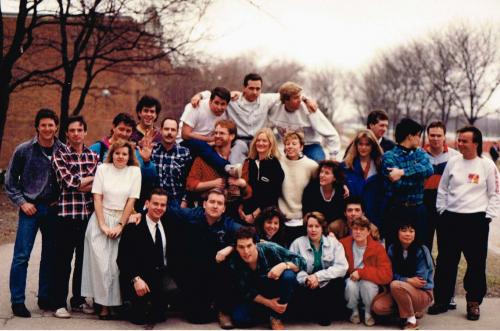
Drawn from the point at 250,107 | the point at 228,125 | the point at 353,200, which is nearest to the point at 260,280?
the point at 353,200

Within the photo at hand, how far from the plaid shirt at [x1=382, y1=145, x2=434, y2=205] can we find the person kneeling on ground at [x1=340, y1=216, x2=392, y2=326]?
597 mm

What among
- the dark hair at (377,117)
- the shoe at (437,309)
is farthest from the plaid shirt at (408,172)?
the shoe at (437,309)

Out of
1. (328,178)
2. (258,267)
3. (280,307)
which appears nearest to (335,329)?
(280,307)

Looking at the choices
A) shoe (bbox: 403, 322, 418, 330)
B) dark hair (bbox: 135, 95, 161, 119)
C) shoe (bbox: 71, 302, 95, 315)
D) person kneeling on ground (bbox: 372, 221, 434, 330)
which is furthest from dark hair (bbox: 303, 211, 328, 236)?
shoe (bbox: 71, 302, 95, 315)

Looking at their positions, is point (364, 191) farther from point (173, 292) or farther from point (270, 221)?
point (173, 292)

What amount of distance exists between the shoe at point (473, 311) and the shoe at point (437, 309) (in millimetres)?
270

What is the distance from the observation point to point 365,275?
584 cm

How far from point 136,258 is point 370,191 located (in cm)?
270

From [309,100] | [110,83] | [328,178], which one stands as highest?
[110,83]

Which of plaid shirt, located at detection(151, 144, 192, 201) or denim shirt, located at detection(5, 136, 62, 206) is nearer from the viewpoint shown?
denim shirt, located at detection(5, 136, 62, 206)

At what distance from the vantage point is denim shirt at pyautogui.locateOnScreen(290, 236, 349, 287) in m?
5.77

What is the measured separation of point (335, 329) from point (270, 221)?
1.28 m

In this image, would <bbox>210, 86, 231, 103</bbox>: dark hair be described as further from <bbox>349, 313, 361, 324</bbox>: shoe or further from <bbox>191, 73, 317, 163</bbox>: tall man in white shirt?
<bbox>349, 313, 361, 324</bbox>: shoe

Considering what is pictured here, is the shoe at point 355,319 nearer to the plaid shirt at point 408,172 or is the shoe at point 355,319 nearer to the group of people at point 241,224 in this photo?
the group of people at point 241,224
